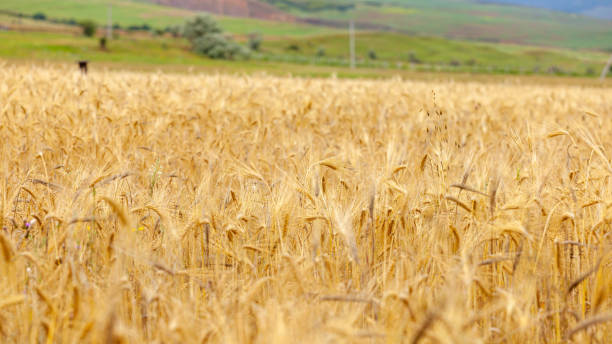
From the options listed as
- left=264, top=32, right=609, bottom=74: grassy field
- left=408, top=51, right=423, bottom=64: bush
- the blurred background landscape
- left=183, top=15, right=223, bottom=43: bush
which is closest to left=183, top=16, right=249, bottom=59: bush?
left=183, top=15, right=223, bottom=43: bush

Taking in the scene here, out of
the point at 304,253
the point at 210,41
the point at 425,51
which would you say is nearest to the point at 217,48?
the point at 210,41

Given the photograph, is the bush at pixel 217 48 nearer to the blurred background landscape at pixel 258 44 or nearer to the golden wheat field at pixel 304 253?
the blurred background landscape at pixel 258 44

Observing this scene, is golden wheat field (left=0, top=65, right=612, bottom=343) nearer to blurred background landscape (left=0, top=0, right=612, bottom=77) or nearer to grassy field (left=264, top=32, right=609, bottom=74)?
blurred background landscape (left=0, top=0, right=612, bottom=77)

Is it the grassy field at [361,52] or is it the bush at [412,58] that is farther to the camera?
the bush at [412,58]

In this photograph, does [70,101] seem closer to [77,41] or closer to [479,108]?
[479,108]

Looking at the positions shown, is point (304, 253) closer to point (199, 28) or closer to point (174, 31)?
point (199, 28)

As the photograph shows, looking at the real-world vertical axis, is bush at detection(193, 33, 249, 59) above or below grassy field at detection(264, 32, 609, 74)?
below

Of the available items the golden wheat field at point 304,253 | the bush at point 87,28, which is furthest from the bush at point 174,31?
the golden wheat field at point 304,253

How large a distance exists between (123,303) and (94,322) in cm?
49

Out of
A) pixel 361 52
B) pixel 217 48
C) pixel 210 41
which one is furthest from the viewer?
pixel 361 52

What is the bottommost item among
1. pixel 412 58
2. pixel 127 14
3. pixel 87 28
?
pixel 412 58

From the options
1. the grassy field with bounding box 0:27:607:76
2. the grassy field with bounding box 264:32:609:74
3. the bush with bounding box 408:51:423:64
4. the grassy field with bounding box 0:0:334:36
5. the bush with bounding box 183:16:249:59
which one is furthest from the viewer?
the grassy field with bounding box 0:0:334:36

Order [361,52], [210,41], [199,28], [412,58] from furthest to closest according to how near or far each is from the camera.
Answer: [361,52] < [412,58] < [199,28] < [210,41]

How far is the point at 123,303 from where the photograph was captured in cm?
203
